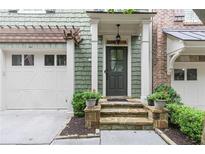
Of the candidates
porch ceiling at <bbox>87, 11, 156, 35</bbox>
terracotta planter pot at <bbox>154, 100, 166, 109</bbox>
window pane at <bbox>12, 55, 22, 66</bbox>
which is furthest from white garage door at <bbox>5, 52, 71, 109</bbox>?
terracotta planter pot at <bbox>154, 100, 166, 109</bbox>

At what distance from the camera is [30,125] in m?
7.42

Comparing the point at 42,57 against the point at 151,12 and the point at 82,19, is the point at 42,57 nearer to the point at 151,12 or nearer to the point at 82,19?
the point at 82,19

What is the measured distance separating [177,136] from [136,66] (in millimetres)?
4637

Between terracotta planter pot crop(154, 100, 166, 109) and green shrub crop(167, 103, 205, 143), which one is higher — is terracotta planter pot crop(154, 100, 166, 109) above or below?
above

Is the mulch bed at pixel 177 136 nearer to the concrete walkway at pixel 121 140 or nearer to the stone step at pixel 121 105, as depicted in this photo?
the concrete walkway at pixel 121 140

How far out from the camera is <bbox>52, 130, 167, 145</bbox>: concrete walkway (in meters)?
5.45

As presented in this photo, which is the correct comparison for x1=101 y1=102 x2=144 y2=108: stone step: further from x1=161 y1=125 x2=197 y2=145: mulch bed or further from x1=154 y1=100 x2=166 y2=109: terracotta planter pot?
x1=161 y1=125 x2=197 y2=145: mulch bed

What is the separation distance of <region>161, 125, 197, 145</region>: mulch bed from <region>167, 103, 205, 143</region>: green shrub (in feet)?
0.31

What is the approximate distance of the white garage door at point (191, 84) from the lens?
33.4 ft

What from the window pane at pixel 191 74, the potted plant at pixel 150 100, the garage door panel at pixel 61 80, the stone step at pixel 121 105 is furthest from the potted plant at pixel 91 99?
the window pane at pixel 191 74

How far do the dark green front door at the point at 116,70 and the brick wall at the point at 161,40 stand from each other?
98 centimetres

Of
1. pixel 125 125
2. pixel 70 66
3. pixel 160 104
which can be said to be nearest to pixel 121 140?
pixel 125 125

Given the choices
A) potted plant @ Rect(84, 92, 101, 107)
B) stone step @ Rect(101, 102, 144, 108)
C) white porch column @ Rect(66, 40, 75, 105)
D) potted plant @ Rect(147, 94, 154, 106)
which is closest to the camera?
potted plant @ Rect(84, 92, 101, 107)
